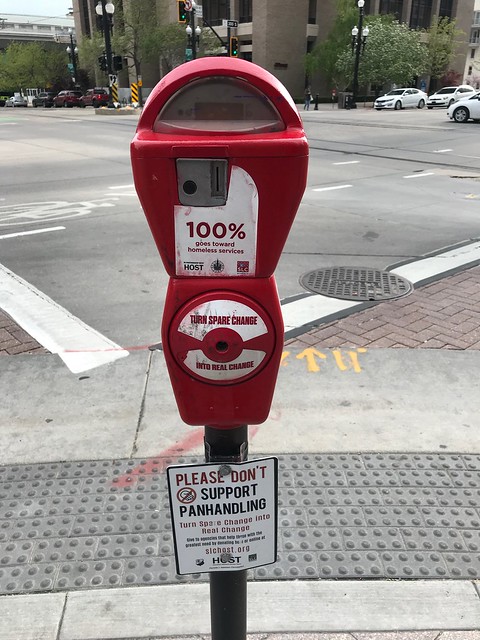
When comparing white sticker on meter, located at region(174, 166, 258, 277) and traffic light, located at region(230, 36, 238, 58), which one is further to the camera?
traffic light, located at region(230, 36, 238, 58)

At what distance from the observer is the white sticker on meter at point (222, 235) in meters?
1.28

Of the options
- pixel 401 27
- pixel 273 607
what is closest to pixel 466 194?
pixel 273 607

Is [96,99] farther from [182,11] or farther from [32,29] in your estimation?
[32,29]

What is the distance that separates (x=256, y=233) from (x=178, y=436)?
1.83 meters

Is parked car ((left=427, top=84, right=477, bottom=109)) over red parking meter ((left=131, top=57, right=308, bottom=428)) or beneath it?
beneath

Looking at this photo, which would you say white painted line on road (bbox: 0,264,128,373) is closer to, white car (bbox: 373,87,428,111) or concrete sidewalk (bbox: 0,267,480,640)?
concrete sidewalk (bbox: 0,267,480,640)

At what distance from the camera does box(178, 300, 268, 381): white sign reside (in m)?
1.34

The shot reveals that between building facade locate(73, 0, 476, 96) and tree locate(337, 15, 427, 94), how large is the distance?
5253 millimetres

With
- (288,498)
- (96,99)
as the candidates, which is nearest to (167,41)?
(96,99)

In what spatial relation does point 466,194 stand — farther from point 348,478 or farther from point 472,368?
point 348,478

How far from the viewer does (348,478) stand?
2.64 meters

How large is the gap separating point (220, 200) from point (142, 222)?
237 inches

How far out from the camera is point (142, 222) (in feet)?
23.4

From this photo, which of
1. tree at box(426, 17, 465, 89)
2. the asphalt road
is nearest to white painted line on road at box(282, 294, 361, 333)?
the asphalt road
